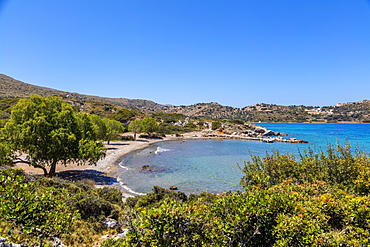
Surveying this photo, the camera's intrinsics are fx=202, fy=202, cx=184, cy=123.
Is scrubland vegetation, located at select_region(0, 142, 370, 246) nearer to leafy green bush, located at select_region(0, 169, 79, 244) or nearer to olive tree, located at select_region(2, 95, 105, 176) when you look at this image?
leafy green bush, located at select_region(0, 169, 79, 244)

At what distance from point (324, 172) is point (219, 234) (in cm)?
1051

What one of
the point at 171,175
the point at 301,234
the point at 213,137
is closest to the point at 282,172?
the point at 301,234

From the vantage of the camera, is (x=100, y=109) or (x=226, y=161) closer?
(x=226, y=161)

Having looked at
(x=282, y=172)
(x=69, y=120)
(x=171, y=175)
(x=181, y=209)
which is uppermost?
(x=69, y=120)

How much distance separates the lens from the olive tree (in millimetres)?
16531

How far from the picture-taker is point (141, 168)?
90.8 ft

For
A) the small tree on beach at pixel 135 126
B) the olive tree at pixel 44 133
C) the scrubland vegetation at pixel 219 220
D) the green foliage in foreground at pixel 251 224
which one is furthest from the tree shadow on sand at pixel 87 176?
the small tree on beach at pixel 135 126

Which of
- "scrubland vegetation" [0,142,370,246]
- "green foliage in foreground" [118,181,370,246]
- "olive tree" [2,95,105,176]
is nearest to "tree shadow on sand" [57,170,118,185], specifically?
"olive tree" [2,95,105,176]

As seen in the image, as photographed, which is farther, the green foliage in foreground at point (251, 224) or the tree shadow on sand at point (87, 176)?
the tree shadow on sand at point (87, 176)

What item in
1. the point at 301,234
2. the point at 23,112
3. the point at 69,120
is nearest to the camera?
the point at 301,234

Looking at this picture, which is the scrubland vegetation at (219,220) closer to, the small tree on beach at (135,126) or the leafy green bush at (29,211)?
the leafy green bush at (29,211)

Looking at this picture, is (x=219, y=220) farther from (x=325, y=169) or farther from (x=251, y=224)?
(x=325, y=169)

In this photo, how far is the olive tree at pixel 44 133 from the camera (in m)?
16.5

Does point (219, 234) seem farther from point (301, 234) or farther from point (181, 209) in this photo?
point (301, 234)
